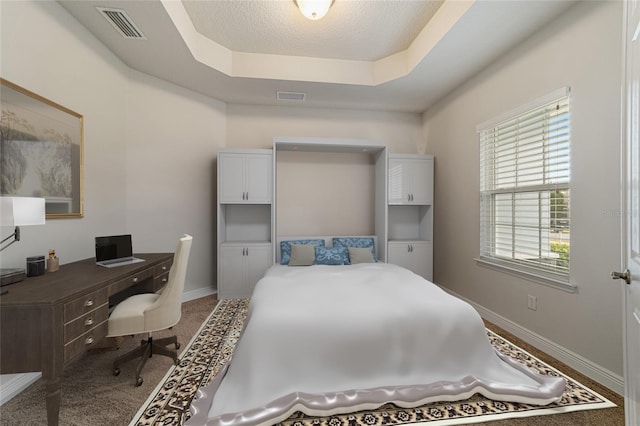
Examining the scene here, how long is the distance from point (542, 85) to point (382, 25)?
1700 millimetres

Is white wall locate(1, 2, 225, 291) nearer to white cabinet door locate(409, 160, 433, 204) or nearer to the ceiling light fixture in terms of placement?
the ceiling light fixture

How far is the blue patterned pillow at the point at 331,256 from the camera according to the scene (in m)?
3.63

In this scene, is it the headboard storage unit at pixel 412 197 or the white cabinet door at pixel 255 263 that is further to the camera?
the headboard storage unit at pixel 412 197

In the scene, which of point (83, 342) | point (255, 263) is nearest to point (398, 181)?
point (255, 263)

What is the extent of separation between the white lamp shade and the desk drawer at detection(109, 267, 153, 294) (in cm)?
62

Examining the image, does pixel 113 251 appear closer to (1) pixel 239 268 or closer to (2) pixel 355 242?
(1) pixel 239 268

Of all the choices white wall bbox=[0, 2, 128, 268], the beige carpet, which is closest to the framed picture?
white wall bbox=[0, 2, 128, 268]

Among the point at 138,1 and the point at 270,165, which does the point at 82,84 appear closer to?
the point at 138,1

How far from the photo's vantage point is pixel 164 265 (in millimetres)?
2631

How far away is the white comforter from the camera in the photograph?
5.29 ft

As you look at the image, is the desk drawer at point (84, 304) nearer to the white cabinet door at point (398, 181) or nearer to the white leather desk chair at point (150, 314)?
the white leather desk chair at point (150, 314)

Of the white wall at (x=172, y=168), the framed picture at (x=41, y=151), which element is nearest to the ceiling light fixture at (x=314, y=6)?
the white wall at (x=172, y=168)

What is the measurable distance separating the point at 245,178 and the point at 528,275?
352cm

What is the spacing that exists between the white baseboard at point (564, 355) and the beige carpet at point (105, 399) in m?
0.06
